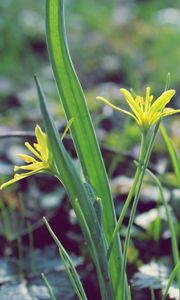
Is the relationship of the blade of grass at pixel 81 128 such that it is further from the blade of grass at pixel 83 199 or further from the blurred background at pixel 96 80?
the blurred background at pixel 96 80

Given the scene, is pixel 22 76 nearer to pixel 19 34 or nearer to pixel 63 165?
pixel 19 34

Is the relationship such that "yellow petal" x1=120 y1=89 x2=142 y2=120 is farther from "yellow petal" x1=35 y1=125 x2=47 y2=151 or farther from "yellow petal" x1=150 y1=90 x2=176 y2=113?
"yellow petal" x1=35 y1=125 x2=47 y2=151

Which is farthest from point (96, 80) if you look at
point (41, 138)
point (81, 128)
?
point (41, 138)

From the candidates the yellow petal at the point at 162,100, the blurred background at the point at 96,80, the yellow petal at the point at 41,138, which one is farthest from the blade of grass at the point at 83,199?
the blurred background at the point at 96,80

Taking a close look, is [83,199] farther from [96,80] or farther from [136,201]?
[96,80]

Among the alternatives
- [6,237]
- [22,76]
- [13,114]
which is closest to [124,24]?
[22,76]
